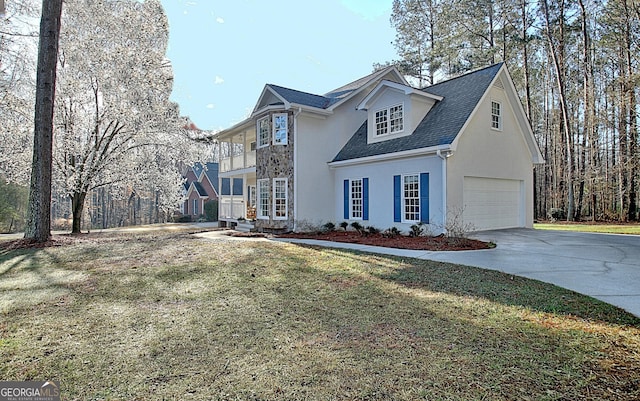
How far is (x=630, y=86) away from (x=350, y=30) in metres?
36.0

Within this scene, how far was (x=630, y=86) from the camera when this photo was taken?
16.7m

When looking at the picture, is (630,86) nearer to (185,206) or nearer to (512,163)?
(512,163)

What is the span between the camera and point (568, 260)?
7.73 meters

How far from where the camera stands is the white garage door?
12.5 meters

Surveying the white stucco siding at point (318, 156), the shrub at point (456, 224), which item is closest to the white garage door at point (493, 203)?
the shrub at point (456, 224)

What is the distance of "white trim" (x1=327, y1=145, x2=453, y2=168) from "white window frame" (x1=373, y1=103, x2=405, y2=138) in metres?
1.36

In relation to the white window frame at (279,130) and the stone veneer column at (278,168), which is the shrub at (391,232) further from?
the white window frame at (279,130)

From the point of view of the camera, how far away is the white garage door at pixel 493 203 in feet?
41.0

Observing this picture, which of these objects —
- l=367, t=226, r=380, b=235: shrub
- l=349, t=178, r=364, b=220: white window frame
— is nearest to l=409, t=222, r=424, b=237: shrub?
l=367, t=226, r=380, b=235: shrub

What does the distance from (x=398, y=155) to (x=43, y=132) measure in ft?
36.5

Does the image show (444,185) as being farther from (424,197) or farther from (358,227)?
(358,227)

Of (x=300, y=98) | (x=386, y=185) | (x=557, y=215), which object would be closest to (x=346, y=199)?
(x=386, y=185)

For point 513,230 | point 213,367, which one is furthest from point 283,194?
point 213,367

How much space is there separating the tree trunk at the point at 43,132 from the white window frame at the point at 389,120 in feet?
36.6
